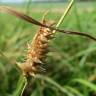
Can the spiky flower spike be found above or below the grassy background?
above

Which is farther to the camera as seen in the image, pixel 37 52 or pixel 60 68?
pixel 60 68

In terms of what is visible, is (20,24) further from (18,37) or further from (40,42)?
(40,42)

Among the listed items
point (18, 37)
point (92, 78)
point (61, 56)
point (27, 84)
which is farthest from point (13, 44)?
point (27, 84)

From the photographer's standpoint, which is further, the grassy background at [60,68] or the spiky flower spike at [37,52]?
the grassy background at [60,68]

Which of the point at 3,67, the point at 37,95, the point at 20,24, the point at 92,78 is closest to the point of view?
the point at 37,95

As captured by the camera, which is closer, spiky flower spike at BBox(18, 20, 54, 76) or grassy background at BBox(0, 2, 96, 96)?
spiky flower spike at BBox(18, 20, 54, 76)

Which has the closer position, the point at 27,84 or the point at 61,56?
the point at 27,84

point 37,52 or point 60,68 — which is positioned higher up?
point 37,52

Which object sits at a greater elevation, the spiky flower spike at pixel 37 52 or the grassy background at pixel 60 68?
the spiky flower spike at pixel 37 52
